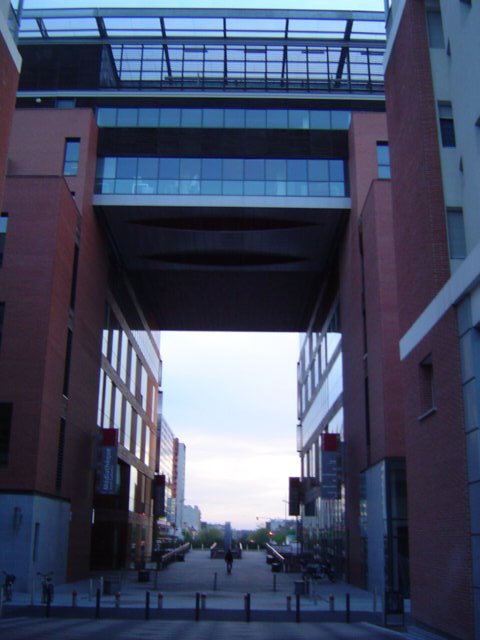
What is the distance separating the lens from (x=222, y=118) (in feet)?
162

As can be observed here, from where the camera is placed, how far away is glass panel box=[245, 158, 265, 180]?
48156 millimetres

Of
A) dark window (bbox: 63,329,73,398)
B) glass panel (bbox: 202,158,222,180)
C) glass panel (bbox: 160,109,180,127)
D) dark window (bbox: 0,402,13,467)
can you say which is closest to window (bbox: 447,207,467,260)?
dark window (bbox: 0,402,13,467)

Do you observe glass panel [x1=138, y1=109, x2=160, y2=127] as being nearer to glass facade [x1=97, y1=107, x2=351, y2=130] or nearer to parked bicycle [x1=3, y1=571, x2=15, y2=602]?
glass facade [x1=97, y1=107, x2=351, y2=130]

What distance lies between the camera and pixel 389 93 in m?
25.9

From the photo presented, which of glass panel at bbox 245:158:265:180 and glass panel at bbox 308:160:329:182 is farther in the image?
glass panel at bbox 245:158:265:180

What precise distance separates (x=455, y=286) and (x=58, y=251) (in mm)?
25155

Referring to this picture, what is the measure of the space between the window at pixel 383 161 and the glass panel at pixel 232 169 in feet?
29.9

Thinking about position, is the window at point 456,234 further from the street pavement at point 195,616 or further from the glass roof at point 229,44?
the glass roof at point 229,44

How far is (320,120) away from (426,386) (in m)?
31.9

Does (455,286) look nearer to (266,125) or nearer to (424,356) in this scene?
(424,356)

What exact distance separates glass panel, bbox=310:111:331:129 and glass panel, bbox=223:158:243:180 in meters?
5.63

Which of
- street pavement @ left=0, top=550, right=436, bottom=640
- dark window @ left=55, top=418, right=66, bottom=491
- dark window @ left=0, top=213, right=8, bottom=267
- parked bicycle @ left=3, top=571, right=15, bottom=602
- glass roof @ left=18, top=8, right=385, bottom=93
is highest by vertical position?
glass roof @ left=18, top=8, right=385, bottom=93

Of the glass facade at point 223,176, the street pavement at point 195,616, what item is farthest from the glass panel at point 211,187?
the street pavement at point 195,616

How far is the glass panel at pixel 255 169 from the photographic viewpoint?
4816 centimetres
